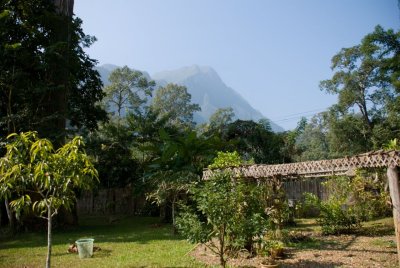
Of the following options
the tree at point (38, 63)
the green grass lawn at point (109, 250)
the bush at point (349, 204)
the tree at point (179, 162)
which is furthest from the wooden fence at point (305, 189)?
the tree at point (38, 63)

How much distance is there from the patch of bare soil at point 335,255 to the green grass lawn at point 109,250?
81cm

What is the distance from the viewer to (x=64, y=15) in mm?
15156

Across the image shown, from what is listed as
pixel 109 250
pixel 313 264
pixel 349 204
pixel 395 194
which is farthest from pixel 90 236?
pixel 395 194

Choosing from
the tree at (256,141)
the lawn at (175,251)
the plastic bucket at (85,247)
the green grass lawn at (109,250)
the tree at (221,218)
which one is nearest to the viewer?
the tree at (221,218)

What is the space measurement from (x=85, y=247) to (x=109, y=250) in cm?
124

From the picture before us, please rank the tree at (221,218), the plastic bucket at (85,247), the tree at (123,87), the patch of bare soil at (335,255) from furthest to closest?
1. the tree at (123,87)
2. the plastic bucket at (85,247)
3. the patch of bare soil at (335,255)
4. the tree at (221,218)

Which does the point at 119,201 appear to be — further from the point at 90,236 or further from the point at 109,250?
the point at 109,250

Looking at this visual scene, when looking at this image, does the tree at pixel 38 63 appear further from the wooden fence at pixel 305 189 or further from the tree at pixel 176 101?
the tree at pixel 176 101

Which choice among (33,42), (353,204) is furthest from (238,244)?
(33,42)

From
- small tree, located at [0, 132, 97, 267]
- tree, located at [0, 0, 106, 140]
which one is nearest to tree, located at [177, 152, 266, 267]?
small tree, located at [0, 132, 97, 267]

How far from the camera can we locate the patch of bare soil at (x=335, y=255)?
654 centimetres

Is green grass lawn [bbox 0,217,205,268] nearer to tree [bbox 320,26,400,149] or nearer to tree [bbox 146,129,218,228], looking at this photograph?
tree [bbox 146,129,218,228]

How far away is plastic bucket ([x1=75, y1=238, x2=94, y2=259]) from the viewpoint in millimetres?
7847

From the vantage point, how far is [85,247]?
792cm
